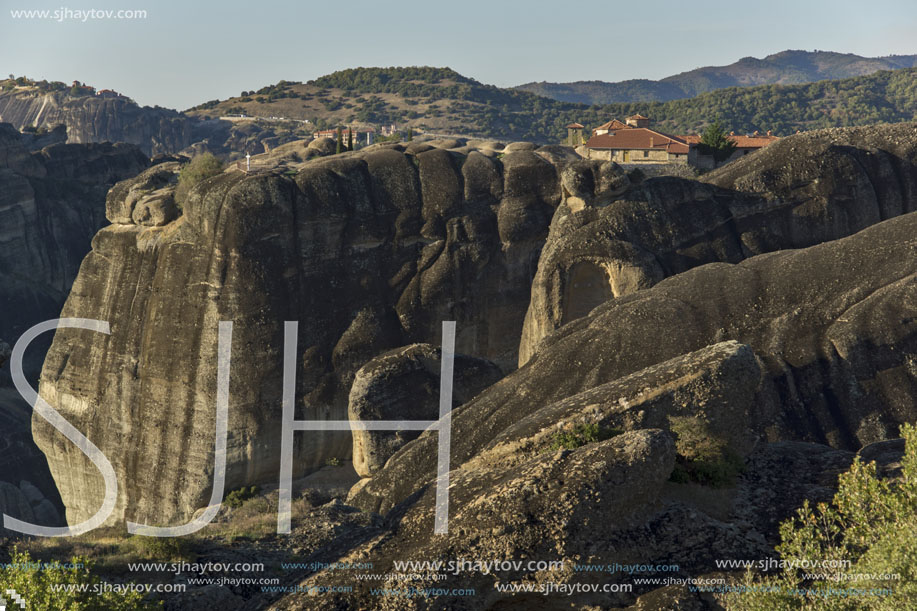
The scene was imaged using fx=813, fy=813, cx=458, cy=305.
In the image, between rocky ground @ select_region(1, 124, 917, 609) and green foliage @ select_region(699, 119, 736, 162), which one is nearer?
rocky ground @ select_region(1, 124, 917, 609)

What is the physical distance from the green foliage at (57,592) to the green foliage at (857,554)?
10.3 meters

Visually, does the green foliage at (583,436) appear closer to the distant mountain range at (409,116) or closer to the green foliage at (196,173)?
the green foliage at (196,173)

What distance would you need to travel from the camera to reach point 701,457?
1709cm

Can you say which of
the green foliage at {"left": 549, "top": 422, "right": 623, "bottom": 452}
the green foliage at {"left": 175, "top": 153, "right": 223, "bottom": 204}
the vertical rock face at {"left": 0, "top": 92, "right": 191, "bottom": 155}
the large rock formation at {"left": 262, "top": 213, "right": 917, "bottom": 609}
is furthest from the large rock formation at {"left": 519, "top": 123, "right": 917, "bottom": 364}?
the vertical rock face at {"left": 0, "top": 92, "right": 191, "bottom": 155}

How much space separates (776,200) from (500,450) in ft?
72.0

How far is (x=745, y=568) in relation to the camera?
1464 cm

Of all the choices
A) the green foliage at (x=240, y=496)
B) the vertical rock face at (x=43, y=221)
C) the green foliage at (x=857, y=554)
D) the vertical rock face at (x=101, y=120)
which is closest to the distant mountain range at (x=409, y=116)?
the vertical rock face at (x=101, y=120)

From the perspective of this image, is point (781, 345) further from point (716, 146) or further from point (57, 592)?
point (716, 146)

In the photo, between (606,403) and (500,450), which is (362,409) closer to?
(500,450)

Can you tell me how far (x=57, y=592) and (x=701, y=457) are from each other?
40.5 feet

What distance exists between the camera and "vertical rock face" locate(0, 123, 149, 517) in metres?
68.6

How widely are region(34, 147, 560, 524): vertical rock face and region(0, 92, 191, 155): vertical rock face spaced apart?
14273 cm

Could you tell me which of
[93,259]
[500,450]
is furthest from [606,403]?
[93,259]

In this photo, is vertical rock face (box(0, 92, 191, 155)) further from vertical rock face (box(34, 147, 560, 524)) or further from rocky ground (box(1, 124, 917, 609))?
vertical rock face (box(34, 147, 560, 524))
